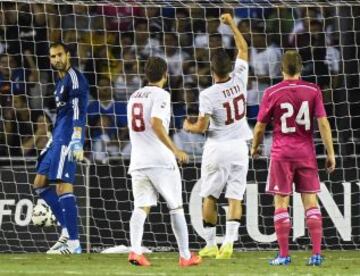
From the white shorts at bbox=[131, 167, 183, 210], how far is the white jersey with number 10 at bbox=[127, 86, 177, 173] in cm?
5

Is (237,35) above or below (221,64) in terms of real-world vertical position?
above

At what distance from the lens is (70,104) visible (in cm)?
1217

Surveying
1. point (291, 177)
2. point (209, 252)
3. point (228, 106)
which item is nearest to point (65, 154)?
point (209, 252)

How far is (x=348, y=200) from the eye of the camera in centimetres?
1288

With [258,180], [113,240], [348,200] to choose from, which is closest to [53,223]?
[113,240]

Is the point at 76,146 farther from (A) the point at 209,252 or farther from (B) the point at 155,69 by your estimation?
(B) the point at 155,69

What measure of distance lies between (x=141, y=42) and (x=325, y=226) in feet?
11.2

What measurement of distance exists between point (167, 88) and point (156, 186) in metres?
4.92

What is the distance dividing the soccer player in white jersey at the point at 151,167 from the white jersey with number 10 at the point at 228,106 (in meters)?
1.09

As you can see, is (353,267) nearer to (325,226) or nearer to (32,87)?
(325,226)

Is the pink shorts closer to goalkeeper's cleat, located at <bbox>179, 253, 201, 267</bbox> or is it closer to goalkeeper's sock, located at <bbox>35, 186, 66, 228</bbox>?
goalkeeper's cleat, located at <bbox>179, 253, 201, 267</bbox>

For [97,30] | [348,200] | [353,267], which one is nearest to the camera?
[353,267]

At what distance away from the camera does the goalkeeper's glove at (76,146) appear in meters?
11.9

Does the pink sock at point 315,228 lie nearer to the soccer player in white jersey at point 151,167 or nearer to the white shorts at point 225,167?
the soccer player in white jersey at point 151,167
